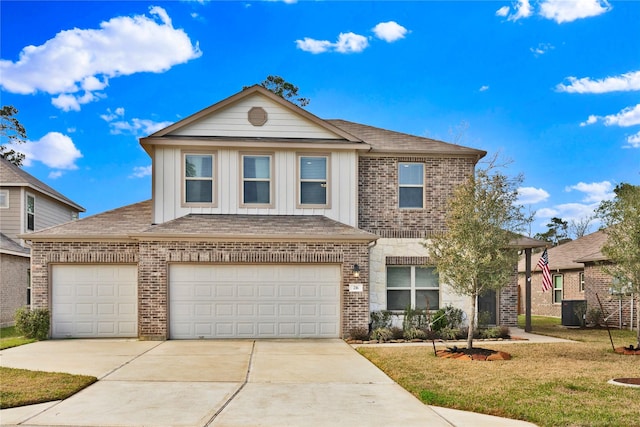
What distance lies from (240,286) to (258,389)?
23.0 feet

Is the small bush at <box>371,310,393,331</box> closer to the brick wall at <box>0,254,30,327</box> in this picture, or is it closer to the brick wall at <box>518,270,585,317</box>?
the brick wall at <box>518,270,585,317</box>

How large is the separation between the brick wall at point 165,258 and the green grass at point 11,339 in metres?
1.04

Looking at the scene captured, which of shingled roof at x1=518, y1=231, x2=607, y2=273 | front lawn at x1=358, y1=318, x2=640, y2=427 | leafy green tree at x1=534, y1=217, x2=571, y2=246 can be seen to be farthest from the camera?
leafy green tree at x1=534, y1=217, x2=571, y2=246

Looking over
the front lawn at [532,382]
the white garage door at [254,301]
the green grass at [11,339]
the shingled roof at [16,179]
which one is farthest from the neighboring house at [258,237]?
the shingled roof at [16,179]

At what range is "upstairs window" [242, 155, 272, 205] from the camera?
17.2 metres

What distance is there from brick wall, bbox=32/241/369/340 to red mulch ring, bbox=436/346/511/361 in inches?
130

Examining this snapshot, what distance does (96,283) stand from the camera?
1625 centimetres

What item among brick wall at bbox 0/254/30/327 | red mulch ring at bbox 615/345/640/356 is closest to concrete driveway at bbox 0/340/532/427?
red mulch ring at bbox 615/345/640/356

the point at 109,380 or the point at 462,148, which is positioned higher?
the point at 462,148

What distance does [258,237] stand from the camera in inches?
615

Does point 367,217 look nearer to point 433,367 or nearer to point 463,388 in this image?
point 433,367

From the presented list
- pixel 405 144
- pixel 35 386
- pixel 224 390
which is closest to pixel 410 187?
pixel 405 144

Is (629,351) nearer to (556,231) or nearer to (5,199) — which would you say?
(5,199)

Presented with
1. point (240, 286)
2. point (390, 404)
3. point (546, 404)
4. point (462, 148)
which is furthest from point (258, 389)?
point (462, 148)
